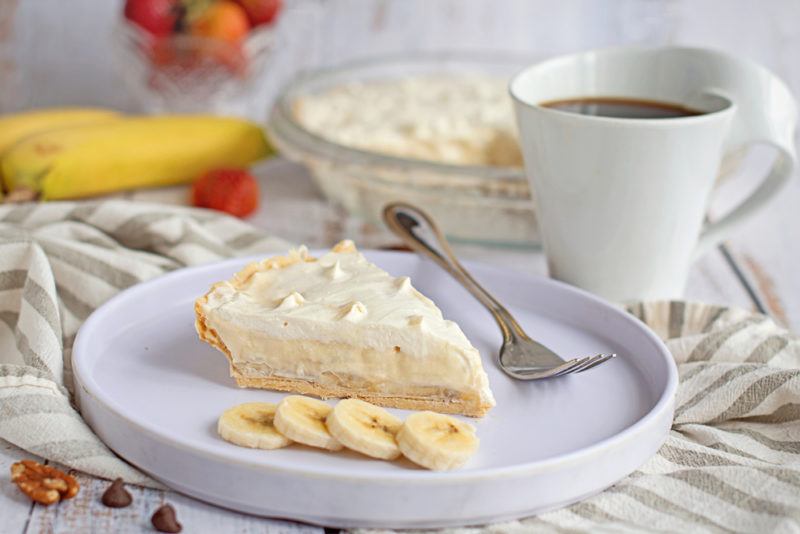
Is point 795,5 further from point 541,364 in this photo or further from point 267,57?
point 541,364

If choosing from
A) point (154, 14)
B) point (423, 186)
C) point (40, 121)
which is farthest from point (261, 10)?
point (423, 186)

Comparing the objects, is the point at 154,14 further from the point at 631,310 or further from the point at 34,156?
the point at 631,310

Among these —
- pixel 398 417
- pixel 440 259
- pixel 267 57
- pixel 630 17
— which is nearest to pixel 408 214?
pixel 440 259

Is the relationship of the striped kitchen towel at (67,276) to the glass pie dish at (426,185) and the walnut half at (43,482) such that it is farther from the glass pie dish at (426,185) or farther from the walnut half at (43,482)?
the glass pie dish at (426,185)

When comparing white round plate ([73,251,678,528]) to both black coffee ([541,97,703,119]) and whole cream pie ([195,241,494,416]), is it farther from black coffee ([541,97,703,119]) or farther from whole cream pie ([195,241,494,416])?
black coffee ([541,97,703,119])

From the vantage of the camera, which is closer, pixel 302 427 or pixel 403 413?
pixel 302 427

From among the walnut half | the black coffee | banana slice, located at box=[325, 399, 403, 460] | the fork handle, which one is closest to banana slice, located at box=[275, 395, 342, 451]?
banana slice, located at box=[325, 399, 403, 460]
